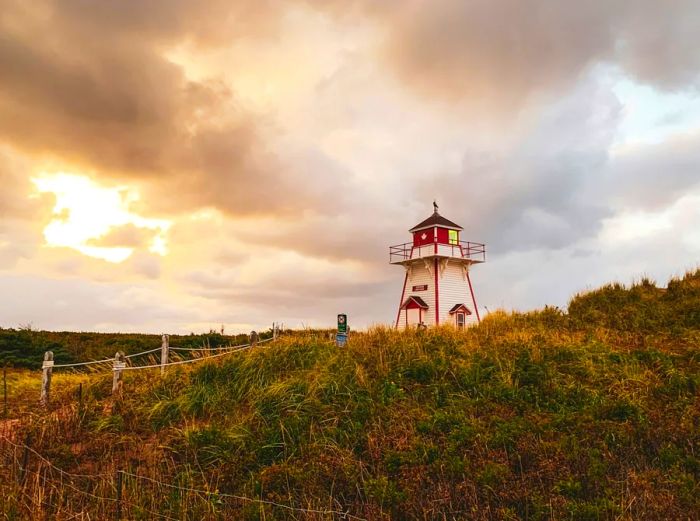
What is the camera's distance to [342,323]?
639 inches

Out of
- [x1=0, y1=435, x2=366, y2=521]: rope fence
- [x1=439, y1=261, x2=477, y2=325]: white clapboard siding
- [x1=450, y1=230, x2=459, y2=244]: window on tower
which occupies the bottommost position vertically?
[x1=0, y1=435, x2=366, y2=521]: rope fence

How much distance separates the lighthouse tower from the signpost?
18.6 meters

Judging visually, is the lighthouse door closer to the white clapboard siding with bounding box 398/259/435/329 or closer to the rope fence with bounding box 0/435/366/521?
the white clapboard siding with bounding box 398/259/435/329

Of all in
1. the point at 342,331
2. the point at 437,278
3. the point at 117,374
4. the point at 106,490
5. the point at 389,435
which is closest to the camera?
the point at 106,490

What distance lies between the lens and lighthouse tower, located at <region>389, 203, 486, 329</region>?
35.1m

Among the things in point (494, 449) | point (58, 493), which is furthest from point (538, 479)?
point (58, 493)

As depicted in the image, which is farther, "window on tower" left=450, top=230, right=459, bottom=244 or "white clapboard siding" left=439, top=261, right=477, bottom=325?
"window on tower" left=450, top=230, right=459, bottom=244

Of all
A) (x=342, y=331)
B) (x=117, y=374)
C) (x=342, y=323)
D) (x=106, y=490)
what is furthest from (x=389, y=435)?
(x=117, y=374)

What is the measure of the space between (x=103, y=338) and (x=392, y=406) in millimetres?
18853

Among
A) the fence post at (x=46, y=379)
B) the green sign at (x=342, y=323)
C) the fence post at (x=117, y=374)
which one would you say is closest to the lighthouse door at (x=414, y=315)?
the green sign at (x=342, y=323)

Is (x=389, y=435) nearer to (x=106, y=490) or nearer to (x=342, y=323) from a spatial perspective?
(x=106, y=490)

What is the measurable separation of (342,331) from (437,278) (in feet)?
66.2

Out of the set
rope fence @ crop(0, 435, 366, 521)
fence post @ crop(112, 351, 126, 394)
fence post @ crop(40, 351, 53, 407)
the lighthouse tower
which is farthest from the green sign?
the lighthouse tower

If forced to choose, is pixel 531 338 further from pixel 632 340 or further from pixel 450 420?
pixel 450 420
